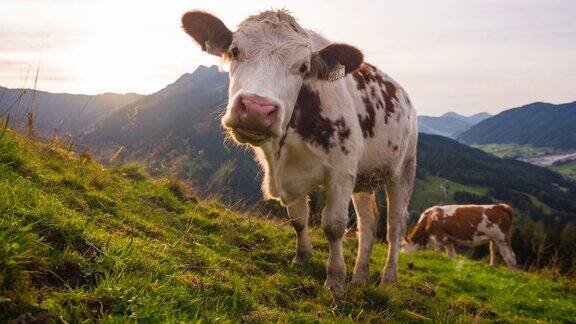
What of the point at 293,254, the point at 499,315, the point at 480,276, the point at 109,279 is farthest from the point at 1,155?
the point at 480,276

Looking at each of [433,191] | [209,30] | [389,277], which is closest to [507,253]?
[389,277]

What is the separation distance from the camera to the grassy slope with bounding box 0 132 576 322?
291 cm

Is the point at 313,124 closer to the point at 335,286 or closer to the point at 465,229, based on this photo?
the point at 335,286

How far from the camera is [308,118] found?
5.99 metres

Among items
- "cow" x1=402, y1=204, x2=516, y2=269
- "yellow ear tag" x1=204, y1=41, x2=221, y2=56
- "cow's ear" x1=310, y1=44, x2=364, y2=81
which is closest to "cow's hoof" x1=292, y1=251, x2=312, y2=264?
"cow's ear" x1=310, y1=44, x2=364, y2=81

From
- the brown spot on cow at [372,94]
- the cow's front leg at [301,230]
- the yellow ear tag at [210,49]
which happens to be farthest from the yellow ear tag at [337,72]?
the cow's front leg at [301,230]

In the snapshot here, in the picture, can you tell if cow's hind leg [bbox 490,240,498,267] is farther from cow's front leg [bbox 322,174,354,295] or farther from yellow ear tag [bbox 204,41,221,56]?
yellow ear tag [bbox 204,41,221,56]

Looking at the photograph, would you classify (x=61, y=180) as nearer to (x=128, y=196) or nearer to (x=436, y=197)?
(x=128, y=196)

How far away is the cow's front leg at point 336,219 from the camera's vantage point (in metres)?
6.01

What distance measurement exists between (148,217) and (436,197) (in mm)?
135220

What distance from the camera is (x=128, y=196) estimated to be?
7770 mm

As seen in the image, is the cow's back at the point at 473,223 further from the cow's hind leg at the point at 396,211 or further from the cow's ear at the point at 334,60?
the cow's ear at the point at 334,60

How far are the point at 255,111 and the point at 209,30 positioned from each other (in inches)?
75.0

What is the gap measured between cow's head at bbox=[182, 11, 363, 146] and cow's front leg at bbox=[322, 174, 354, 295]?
1.09 m
